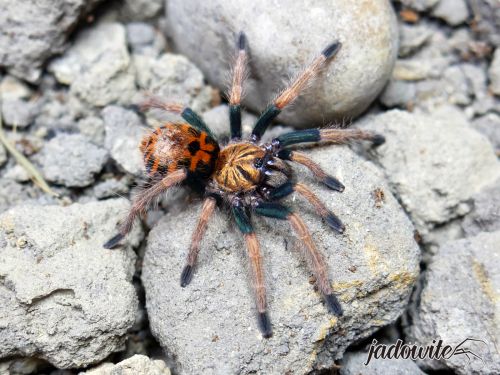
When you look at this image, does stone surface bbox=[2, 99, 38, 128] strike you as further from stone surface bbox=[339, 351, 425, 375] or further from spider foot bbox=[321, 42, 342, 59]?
stone surface bbox=[339, 351, 425, 375]

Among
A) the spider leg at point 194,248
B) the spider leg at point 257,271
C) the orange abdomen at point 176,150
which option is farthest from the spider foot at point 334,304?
the orange abdomen at point 176,150

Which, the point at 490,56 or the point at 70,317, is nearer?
the point at 70,317

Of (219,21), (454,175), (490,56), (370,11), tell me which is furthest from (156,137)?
(490,56)

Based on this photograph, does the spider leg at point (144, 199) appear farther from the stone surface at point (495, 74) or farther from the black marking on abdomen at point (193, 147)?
the stone surface at point (495, 74)

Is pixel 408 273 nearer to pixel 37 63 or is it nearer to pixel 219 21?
pixel 219 21

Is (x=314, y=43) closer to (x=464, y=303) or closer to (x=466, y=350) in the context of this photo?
(x=464, y=303)

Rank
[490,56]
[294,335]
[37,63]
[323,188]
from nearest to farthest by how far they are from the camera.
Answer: [294,335]
[323,188]
[37,63]
[490,56]

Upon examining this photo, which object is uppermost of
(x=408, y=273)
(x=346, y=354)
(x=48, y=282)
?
(x=48, y=282)

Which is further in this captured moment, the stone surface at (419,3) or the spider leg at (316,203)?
the stone surface at (419,3)
